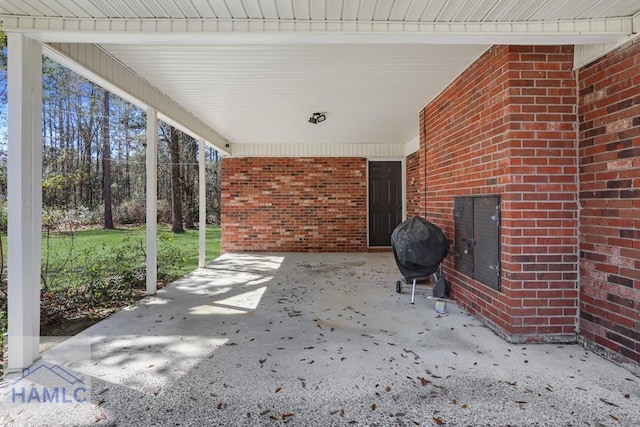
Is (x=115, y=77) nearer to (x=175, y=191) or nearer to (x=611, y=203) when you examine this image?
(x=611, y=203)

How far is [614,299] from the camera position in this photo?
100 inches

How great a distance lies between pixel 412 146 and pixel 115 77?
627 centimetres

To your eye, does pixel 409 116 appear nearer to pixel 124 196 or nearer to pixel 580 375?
pixel 580 375

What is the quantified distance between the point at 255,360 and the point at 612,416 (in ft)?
7.61

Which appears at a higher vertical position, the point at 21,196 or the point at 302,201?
the point at 302,201

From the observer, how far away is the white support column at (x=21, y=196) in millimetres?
2418

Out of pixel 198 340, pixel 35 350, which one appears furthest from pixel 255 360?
pixel 35 350

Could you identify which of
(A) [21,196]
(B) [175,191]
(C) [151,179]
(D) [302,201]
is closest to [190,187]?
(B) [175,191]

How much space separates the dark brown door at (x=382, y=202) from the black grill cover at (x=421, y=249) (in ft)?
14.6

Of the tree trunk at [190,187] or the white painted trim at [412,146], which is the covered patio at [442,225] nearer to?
the white painted trim at [412,146]

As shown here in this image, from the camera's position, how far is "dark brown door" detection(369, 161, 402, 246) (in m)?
8.64

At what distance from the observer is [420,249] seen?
3996 mm

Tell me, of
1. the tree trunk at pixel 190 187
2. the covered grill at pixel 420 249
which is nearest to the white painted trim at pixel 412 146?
the covered grill at pixel 420 249

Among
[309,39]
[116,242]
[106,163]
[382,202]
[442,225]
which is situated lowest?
[116,242]
